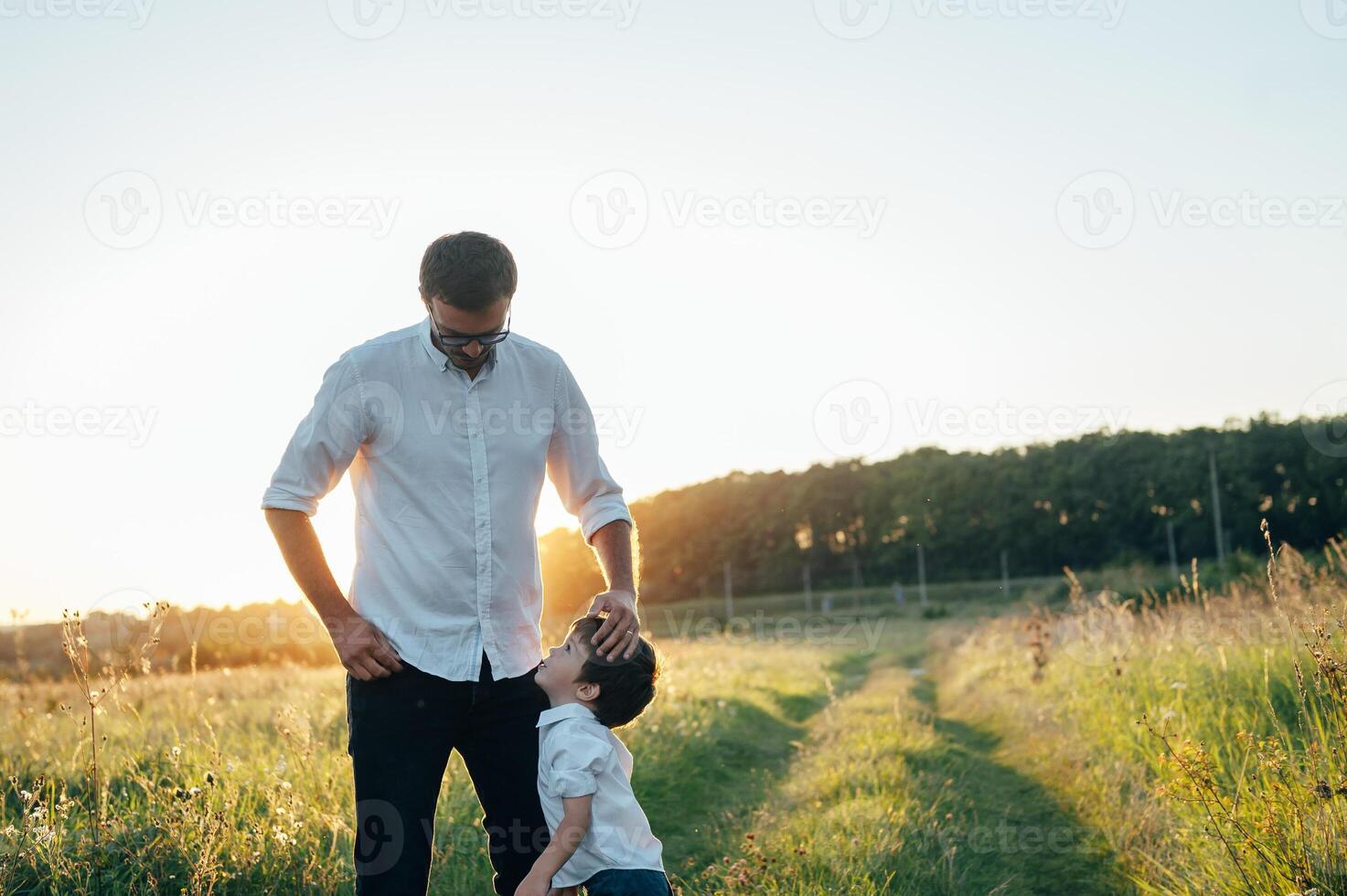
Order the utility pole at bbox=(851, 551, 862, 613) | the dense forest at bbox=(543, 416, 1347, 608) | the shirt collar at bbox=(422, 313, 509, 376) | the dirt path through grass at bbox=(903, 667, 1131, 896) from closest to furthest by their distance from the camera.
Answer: the shirt collar at bbox=(422, 313, 509, 376), the dirt path through grass at bbox=(903, 667, 1131, 896), the dense forest at bbox=(543, 416, 1347, 608), the utility pole at bbox=(851, 551, 862, 613)

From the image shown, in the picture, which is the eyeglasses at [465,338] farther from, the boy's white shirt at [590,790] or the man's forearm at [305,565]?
the boy's white shirt at [590,790]

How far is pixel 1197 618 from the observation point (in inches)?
372

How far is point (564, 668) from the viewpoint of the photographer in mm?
2988

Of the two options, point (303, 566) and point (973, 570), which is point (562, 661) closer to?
point (303, 566)

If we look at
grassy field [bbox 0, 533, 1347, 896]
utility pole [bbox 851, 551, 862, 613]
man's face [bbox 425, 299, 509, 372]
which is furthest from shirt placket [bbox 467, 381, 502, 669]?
utility pole [bbox 851, 551, 862, 613]

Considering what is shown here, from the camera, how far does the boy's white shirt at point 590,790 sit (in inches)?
112

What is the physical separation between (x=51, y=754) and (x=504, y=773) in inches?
187

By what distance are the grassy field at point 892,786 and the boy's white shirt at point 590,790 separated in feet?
4.88

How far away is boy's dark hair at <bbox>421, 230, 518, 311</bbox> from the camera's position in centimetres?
274

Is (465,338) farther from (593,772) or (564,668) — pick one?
(593,772)

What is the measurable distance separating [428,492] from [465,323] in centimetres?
50

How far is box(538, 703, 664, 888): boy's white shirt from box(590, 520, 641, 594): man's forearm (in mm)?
400

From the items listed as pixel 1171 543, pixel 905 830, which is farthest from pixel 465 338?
pixel 1171 543

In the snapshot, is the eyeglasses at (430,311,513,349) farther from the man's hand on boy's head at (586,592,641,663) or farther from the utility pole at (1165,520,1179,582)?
the utility pole at (1165,520,1179,582)
